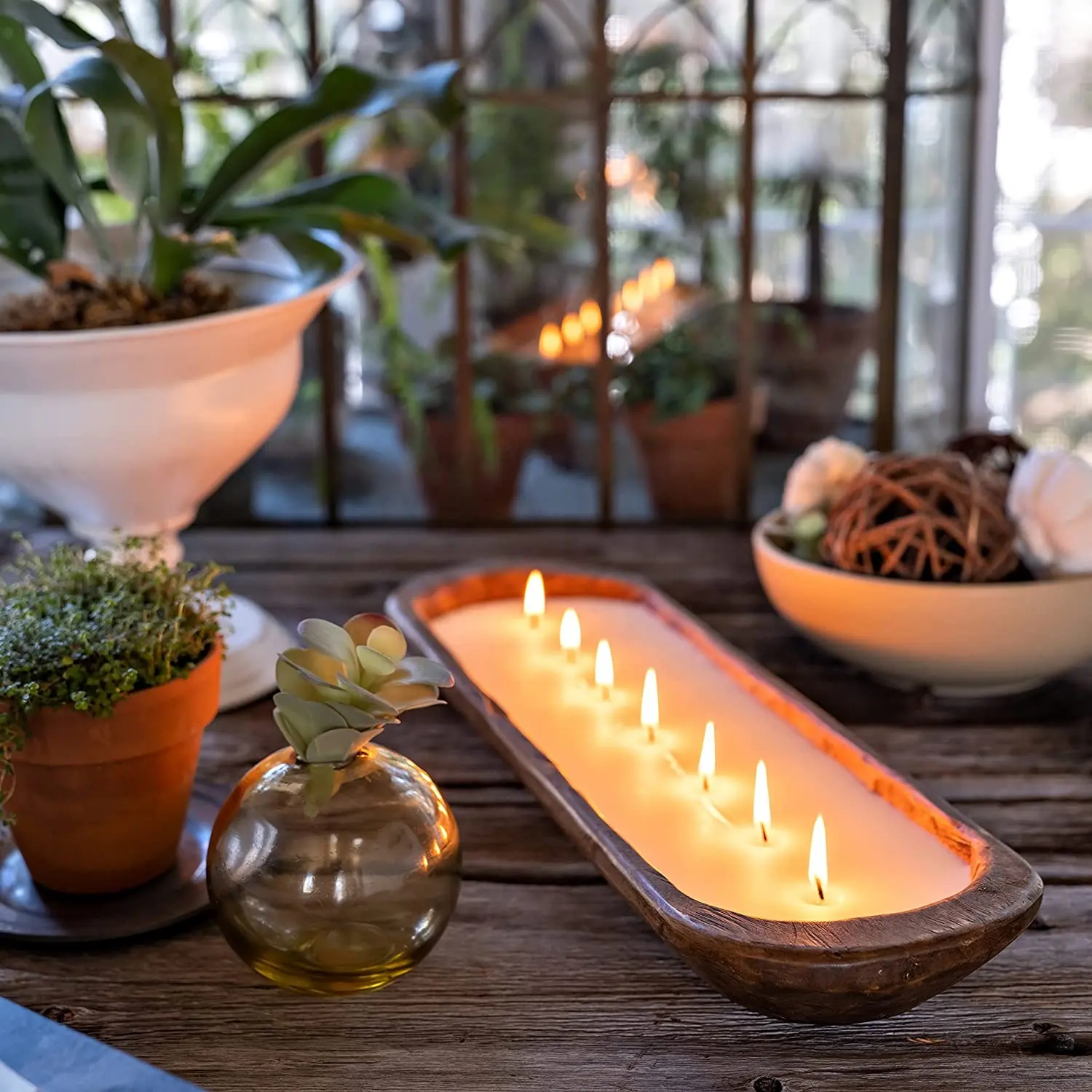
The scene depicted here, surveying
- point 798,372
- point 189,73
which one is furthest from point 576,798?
point 189,73

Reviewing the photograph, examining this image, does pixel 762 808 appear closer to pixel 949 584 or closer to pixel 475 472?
pixel 949 584

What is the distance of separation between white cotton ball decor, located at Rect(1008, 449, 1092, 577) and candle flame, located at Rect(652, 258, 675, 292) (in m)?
0.47

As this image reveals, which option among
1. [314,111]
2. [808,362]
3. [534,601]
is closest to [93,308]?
[314,111]

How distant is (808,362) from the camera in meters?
1.26

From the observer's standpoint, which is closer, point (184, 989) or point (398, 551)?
point (184, 989)

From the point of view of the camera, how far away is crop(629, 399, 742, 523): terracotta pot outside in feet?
4.13

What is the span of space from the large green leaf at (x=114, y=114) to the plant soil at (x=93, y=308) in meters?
0.06

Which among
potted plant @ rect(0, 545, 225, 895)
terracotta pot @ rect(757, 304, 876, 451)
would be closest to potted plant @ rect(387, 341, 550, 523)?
terracotta pot @ rect(757, 304, 876, 451)

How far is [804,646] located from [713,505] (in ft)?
1.04

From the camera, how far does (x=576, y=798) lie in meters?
0.66

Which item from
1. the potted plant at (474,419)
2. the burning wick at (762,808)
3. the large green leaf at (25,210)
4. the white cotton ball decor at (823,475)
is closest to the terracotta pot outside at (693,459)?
the potted plant at (474,419)

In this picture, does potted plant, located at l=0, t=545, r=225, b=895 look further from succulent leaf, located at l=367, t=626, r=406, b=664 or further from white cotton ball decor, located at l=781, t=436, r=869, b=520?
white cotton ball decor, located at l=781, t=436, r=869, b=520

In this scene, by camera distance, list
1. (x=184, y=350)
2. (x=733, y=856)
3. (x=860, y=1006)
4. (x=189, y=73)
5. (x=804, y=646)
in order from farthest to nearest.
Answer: (x=189, y=73) → (x=804, y=646) → (x=184, y=350) → (x=733, y=856) → (x=860, y=1006)

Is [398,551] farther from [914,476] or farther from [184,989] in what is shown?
[184,989]
